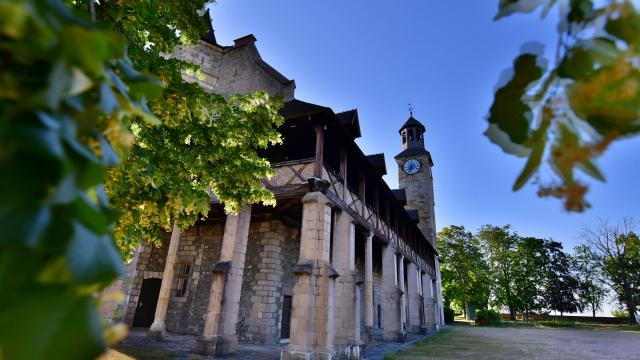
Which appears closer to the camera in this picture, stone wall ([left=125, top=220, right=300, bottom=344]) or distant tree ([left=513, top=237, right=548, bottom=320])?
stone wall ([left=125, top=220, right=300, bottom=344])

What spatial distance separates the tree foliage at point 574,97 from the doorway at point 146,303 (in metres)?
15.6

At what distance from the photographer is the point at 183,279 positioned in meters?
12.7

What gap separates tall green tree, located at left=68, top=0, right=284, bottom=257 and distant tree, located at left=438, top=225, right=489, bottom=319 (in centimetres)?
3882

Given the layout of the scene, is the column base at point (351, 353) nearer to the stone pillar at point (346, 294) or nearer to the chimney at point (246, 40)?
the stone pillar at point (346, 294)

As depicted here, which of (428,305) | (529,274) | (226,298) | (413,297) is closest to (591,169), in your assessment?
(226,298)

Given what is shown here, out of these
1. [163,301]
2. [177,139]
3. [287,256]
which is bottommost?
[163,301]

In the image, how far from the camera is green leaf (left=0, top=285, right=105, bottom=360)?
420 millimetres

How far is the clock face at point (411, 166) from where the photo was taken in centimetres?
3067

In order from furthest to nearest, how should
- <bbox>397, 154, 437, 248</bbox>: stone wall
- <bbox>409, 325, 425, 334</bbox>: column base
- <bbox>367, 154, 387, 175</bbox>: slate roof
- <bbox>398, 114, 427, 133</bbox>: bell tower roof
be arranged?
<bbox>398, 114, 427, 133</bbox>: bell tower roof, <bbox>397, 154, 437, 248</bbox>: stone wall, <bbox>409, 325, 425, 334</bbox>: column base, <bbox>367, 154, 387, 175</bbox>: slate roof

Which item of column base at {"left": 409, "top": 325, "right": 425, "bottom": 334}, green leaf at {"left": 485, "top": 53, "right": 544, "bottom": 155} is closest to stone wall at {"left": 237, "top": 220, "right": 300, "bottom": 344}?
column base at {"left": 409, "top": 325, "right": 425, "bottom": 334}

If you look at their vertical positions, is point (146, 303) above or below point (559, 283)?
below

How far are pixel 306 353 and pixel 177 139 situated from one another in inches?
210

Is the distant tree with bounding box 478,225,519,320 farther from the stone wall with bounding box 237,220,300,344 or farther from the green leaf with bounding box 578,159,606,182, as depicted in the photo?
the green leaf with bounding box 578,159,606,182

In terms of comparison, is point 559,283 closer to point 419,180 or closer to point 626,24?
point 419,180
